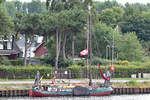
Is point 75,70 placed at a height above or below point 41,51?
below

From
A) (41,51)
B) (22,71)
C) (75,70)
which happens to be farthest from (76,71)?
(41,51)

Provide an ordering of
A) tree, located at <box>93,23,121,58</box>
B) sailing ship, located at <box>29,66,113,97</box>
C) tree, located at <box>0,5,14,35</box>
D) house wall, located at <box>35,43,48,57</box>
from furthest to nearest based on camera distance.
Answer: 1. house wall, located at <box>35,43,48,57</box>
2. tree, located at <box>93,23,121,58</box>
3. tree, located at <box>0,5,14,35</box>
4. sailing ship, located at <box>29,66,113,97</box>

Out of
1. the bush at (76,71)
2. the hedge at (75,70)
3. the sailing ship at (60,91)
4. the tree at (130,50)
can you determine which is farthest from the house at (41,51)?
the sailing ship at (60,91)

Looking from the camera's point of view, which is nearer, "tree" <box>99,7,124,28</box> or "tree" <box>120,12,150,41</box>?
"tree" <box>120,12,150,41</box>

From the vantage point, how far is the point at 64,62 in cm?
7856

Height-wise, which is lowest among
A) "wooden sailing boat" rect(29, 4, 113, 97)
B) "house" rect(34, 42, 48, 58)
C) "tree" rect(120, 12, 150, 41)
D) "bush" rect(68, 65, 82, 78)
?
"wooden sailing boat" rect(29, 4, 113, 97)

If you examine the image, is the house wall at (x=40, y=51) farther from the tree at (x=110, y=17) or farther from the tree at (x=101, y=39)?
the tree at (x=101, y=39)

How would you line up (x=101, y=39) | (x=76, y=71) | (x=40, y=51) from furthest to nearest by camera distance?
(x=40, y=51) < (x=101, y=39) < (x=76, y=71)

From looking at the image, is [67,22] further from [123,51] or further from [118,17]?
[118,17]

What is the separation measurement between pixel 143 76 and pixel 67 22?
17.6 m

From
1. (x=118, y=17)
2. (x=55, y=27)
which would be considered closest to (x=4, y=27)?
(x=55, y=27)

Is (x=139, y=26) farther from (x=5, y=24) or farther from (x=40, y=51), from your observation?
(x=5, y=24)

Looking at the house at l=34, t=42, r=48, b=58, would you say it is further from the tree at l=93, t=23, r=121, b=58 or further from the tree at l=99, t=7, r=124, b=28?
the tree at l=93, t=23, r=121, b=58

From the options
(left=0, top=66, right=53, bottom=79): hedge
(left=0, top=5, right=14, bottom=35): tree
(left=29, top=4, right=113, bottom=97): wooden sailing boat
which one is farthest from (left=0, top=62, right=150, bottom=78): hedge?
(left=29, top=4, right=113, bottom=97): wooden sailing boat
